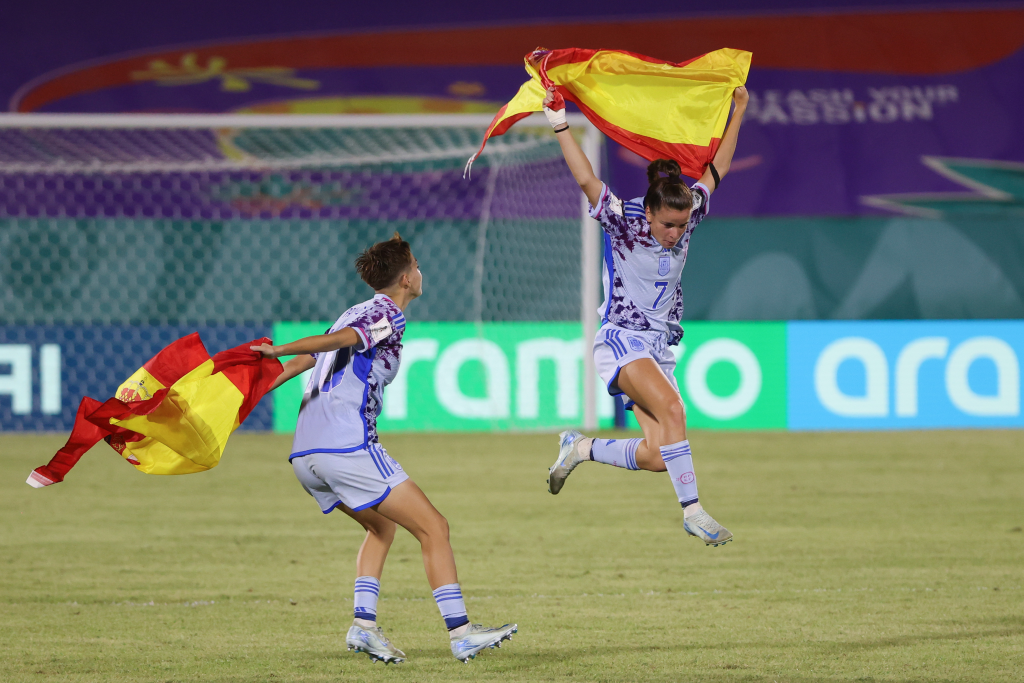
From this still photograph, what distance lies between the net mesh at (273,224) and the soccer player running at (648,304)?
6.38 m

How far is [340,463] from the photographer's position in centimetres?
421

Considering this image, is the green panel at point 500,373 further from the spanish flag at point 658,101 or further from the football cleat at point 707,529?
the football cleat at point 707,529

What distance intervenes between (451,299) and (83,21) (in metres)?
5.12

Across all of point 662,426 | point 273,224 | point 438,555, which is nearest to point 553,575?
point 662,426

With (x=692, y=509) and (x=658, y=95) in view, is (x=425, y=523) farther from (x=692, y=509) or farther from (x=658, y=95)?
(x=658, y=95)

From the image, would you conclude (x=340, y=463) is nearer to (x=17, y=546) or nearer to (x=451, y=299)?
(x=17, y=546)

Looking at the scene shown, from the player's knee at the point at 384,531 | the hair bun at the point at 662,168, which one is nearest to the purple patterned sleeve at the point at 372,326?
the player's knee at the point at 384,531

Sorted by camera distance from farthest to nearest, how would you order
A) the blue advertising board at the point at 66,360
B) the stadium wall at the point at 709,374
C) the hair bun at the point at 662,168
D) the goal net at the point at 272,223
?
the goal net at the point at 272,223, the stadium wall at the point at 709,374, the blue advertising board at the point at 66,360, the hair bun at the point at 662,168

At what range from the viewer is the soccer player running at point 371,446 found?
4.21 meters

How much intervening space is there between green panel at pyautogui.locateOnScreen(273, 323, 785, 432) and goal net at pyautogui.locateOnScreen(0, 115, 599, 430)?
0.34m

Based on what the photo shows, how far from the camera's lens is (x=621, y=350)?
207 inches

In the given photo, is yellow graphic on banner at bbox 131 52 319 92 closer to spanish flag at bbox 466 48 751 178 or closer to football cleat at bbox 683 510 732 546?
spanish flag at bbox 466 48 751 178

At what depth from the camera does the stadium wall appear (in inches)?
458

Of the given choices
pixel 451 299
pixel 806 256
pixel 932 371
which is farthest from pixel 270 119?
pixel 932 371
